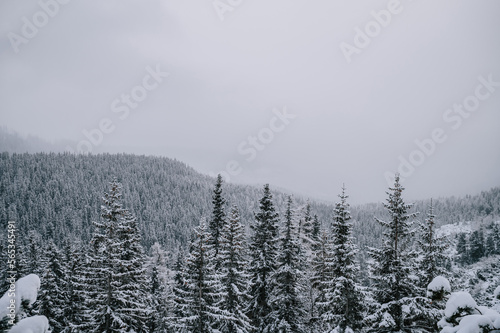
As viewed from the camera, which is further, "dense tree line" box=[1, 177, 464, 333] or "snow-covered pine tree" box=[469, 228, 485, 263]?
"snow-covered pine tree" box=[469, 228, 485, 263]

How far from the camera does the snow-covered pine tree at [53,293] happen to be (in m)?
26.2

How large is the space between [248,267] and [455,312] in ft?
67.2

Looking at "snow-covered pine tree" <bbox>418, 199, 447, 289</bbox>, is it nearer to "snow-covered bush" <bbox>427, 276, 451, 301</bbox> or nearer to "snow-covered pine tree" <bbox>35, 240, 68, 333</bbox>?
"snow-covered bush" <bbox>427, 276, 451, 301</bbox>

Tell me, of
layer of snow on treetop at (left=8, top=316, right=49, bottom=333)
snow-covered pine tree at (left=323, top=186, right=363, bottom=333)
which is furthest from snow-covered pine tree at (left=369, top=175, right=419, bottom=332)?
layer of snow on treetop at (left=8, top=316, right=49, bottom=333)

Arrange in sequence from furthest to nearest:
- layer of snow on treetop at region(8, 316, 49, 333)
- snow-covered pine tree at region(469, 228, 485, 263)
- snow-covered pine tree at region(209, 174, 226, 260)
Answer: snow-covered pine tree at region(469, 228, 485, 263), snow-covered pine tree at region(209, 174, 226, 260), layer of snow on treetop at region(8, 316, 49, 333)

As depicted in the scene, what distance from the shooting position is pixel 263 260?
24.0m

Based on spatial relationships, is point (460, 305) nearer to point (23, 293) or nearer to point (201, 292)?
point (23, 293)

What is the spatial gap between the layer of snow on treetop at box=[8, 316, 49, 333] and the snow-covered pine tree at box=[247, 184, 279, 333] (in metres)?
20.0

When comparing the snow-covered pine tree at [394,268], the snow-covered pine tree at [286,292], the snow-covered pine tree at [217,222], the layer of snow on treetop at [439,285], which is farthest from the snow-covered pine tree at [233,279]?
the layer of snow on treetop at [439,285]

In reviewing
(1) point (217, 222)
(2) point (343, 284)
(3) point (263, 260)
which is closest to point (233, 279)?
(3) point (263, 260)

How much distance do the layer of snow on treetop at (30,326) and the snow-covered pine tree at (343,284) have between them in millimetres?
16916

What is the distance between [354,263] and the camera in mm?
20172

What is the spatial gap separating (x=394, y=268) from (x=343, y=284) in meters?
3.72

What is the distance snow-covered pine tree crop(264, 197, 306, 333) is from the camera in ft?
74.7
